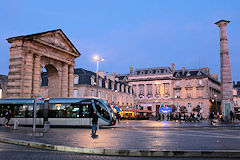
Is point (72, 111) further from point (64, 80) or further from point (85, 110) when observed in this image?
point (64, 80)

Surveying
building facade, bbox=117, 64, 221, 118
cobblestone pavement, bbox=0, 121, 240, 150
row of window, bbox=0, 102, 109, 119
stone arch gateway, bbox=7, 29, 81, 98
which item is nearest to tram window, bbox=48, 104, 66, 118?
row of window, bbox=0, 102, 109, 119

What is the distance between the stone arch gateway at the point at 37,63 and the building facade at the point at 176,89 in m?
56.4

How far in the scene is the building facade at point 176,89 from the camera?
87.5 meters

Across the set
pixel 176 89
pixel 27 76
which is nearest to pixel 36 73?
pixel 27 76

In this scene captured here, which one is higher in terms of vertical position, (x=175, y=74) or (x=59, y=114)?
(x=175, y=74)

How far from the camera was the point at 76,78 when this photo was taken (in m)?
51.9

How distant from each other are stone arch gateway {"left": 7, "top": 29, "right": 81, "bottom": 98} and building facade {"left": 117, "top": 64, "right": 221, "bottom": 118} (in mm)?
56422

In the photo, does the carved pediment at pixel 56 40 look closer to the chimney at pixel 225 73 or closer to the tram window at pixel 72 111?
the tram window at pixel 72 111

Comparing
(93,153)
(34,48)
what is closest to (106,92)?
(34,48)

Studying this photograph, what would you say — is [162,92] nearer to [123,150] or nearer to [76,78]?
[76,78]

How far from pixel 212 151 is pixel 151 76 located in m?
88.1

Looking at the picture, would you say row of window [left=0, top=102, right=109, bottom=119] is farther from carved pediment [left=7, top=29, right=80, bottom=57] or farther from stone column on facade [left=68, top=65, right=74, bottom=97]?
stone column on facade [left=68, top=65, right=74, bottom=97]

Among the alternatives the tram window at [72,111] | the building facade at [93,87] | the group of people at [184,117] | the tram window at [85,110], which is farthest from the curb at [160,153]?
the building facade at [93,87]

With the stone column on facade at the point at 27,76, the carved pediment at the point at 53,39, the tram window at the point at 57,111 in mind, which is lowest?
the tram window at the point at 57,111
